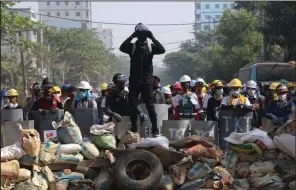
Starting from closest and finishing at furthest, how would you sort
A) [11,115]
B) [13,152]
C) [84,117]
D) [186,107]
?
[13,152]
[84,117]
[186,107]
[11,115]

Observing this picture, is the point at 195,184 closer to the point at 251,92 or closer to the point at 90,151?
the point at 90,151

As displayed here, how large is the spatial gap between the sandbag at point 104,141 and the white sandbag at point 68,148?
0.26m

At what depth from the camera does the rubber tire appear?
6.54m

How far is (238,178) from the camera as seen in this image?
22.8ft

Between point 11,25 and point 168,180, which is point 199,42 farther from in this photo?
point 168,180

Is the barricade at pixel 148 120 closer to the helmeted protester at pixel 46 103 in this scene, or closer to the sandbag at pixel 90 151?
the sandbag at pixel 90 151

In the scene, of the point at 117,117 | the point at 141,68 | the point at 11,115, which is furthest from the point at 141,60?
the point at 11,115

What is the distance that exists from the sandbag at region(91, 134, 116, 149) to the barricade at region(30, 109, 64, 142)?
5.48 feet

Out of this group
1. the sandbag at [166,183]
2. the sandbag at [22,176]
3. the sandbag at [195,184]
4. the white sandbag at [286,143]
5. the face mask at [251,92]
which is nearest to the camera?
the white sandbag at [286,143]

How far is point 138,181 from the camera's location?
658 centimetres

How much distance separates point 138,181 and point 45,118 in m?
2.79

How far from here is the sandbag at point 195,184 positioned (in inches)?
268

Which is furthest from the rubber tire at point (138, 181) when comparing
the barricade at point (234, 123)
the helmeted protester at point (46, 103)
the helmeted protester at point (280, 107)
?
the helmeted protester at point (280, 107)

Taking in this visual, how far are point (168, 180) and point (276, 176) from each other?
137 centimetres
